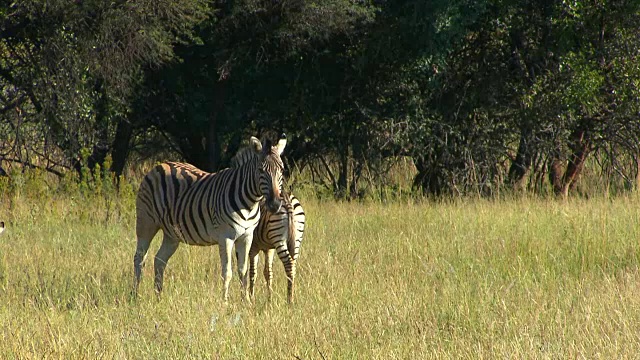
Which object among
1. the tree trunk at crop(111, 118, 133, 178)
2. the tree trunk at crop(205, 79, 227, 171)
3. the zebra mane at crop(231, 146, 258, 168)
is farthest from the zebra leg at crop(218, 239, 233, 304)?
the tree trunk at crop(111, 118, 133, 178)

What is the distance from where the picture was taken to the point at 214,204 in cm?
771

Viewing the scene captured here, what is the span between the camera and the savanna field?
5.87 metres

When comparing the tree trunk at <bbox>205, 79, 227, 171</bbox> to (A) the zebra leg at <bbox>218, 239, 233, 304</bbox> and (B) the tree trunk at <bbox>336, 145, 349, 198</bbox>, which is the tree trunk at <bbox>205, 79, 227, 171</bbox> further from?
(A) the zebra leg at <bbox>218, 239, 233, 304</bbox>

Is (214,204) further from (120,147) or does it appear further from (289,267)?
(120,147)

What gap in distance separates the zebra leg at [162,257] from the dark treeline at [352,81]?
18.9 feet

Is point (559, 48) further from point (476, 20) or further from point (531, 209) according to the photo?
point (531, 209)

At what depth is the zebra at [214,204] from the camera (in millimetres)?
7371

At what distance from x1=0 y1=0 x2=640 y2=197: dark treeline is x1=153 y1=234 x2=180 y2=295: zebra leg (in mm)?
5755

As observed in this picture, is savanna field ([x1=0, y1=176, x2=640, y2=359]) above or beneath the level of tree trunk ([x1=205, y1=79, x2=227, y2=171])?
beneath

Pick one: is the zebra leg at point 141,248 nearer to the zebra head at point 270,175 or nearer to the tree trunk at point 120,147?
the zebra head at point 270,175

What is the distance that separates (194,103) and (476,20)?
529 cm

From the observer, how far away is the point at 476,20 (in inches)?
599

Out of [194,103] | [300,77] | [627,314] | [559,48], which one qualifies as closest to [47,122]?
[194,103]

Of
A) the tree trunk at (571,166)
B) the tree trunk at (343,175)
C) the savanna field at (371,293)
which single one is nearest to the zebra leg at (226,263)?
the savanna field at (371,293)
